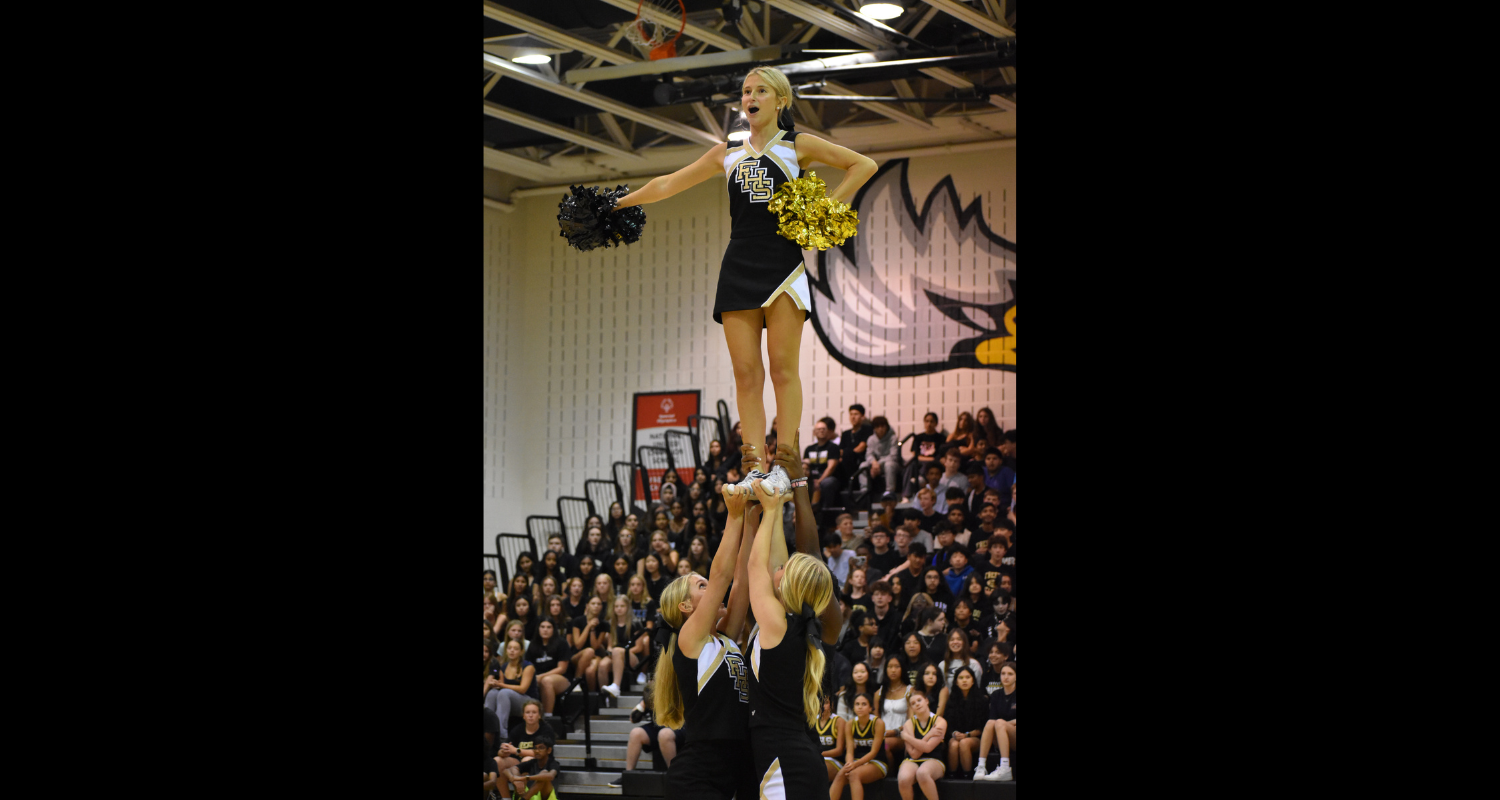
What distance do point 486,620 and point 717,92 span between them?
189 inches

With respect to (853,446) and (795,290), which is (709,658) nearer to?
(795,290)

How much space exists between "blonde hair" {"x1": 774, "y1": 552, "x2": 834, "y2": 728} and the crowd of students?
87.2 inches

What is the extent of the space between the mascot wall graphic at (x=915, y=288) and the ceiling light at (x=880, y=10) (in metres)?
3.19

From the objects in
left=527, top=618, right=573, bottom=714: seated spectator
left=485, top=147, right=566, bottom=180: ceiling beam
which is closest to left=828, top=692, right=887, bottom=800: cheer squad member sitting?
left=527, top=618, right=573, bottom=714: seated spectator

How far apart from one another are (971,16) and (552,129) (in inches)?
182

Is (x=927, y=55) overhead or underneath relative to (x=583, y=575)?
overhead

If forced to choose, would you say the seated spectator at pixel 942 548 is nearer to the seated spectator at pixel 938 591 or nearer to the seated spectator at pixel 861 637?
the seated spectator at pixel 938 591

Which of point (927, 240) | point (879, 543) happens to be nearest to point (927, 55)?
point (927, 240)

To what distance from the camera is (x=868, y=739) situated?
24.9 ft

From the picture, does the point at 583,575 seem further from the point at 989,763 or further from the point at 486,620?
the point at 989,763

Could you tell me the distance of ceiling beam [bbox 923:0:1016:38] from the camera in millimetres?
9898

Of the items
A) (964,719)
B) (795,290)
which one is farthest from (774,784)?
(964,719)

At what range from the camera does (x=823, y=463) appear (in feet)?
37.9
